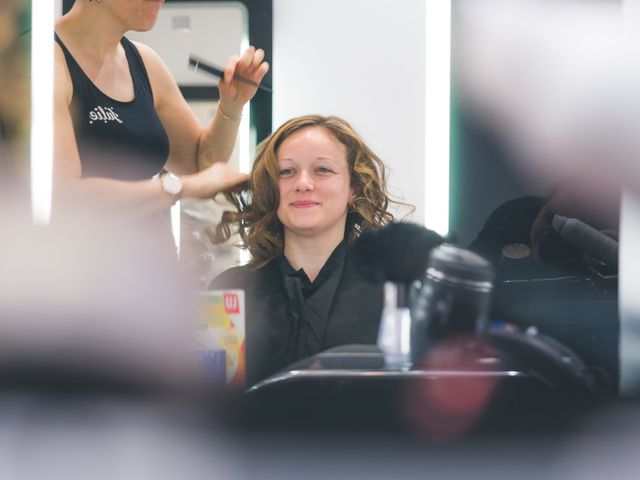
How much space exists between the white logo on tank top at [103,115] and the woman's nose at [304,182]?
1.03 feet

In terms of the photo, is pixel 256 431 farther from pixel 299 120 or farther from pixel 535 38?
pixel 535 38

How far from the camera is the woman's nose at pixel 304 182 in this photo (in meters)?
1.19

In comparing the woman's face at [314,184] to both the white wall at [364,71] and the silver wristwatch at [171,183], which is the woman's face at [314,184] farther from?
the silver wristwatch at [171,183]

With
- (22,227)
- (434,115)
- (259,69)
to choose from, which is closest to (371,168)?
(434,115)

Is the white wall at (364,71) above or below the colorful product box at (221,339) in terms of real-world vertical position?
above

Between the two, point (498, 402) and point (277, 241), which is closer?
point (498, 402)

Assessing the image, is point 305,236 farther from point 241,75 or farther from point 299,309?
point 241,75

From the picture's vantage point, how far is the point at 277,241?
3.98ft

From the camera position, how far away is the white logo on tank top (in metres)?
1.16

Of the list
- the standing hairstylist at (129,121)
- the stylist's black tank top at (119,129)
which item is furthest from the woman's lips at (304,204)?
the stylist's black tank top at (119,129)

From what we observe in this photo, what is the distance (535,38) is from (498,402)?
602 mm

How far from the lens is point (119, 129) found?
1.17m

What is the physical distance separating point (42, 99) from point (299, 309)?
555 millimetres

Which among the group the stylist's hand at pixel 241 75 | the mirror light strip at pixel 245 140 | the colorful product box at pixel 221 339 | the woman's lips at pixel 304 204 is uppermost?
the stylist's hand at pixel 241 75
